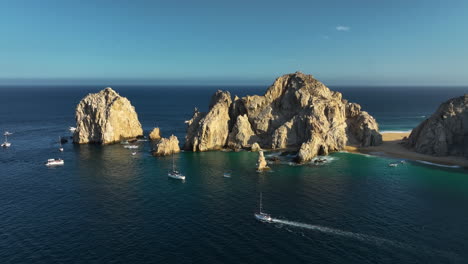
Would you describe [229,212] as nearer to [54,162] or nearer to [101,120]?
[54,162]

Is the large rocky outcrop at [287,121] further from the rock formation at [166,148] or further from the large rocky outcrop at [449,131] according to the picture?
the large rocky outcrop at [449,131]

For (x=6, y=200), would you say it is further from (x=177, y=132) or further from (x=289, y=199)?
(x=177, y=132)

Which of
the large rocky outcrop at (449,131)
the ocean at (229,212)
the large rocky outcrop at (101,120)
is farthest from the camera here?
the large rocky outcrop at (101,120)

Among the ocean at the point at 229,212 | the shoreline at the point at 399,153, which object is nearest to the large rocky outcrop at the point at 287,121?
the shoreline at the point at 399,153

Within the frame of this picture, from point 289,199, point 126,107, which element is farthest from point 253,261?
point 126,107

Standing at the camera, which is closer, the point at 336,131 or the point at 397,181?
the point at 397,181

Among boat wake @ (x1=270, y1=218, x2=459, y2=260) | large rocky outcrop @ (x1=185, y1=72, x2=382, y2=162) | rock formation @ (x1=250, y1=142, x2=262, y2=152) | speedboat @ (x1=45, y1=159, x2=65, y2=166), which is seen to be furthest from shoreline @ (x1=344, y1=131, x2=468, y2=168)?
speedboat @ (x1=45, y1=159, x2=65, y2=166)

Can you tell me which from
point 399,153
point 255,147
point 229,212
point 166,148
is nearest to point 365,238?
point 229,212

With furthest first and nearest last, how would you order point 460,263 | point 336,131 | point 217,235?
1. point 336,131
2. point 217,235
3. point 460,263
